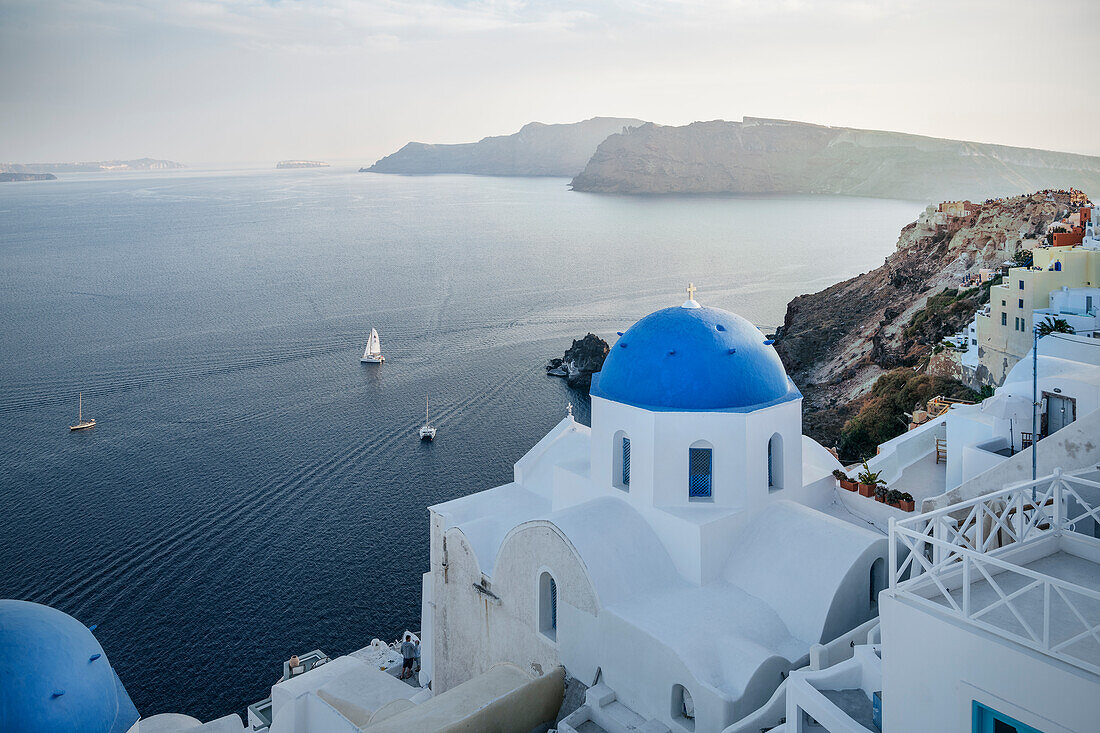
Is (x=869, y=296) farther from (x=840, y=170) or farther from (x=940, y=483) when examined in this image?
(x=840, y=170)

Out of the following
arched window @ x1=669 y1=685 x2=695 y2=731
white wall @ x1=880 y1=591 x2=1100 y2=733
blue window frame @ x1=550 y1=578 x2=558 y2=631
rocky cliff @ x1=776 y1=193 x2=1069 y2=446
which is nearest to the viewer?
white wall @ x1=880 y1=591 x2=1100 y2=733

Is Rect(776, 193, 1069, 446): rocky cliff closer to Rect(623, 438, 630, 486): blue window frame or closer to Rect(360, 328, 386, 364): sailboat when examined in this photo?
Rect(623, 438, 630, 486): blue window frame

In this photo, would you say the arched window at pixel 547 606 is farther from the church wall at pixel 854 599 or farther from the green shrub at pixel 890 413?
the green shrub at pixel 890 413

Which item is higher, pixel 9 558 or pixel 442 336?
pixel 442 336

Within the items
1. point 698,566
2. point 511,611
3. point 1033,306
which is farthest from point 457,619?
point 1033,306

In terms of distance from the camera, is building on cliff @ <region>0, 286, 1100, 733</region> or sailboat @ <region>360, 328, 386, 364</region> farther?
sailboat @ <region>360, 328, 386, 364</region>

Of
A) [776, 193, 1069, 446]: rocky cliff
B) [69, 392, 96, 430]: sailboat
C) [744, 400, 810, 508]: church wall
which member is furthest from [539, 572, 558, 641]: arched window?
[69, 392, 96, 430]: sailboat

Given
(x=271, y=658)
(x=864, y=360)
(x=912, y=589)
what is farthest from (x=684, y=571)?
(x=864, y=360)
